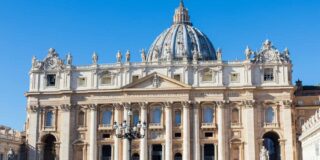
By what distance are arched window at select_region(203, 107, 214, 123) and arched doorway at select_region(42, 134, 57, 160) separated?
62.6ft

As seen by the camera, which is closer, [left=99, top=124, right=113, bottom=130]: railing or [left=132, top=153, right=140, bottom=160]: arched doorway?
[left=132, top=153, right=140, bottom=160]: arched doorway

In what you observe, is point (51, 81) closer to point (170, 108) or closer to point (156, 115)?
point (156, 115)

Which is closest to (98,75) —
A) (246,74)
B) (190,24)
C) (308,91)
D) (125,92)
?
(125,92)

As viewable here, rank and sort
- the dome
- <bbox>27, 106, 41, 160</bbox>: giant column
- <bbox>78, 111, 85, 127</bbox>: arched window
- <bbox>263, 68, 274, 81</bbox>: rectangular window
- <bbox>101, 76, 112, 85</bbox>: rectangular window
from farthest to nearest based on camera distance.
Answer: the dome < <bbox>101, 76, 112, 85</bbox>: rectangular window < <bbox>78, 111, 85, 127</bbox>: arched window < <bbox>27, 106, 41, 160</bbox>: giant column < <bbox>263, 68, 274, 81</bbox>: rectangular window

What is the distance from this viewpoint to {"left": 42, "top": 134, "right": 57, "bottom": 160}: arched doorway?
71688mm

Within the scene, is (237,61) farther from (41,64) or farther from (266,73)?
(41,64)

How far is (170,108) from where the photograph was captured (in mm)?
68250

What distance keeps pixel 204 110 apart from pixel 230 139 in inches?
186

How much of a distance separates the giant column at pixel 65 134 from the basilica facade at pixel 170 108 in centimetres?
12

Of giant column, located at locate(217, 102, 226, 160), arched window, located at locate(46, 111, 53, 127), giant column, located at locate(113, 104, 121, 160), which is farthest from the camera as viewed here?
arched window, located at locate(46, 111, 53, 127)

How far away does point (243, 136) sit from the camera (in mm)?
66875

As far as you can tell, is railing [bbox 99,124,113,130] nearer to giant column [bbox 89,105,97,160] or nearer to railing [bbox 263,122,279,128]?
giant column [bbox 89,105,97,160]

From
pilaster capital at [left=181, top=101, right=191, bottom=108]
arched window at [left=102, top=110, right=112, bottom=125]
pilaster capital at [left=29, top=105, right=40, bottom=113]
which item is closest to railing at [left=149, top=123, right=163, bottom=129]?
pilaster capital at [left=181, top=101, right=191, bottom=108]

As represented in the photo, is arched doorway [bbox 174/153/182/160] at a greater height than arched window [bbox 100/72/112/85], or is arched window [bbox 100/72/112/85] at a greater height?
arched window [bbox 100/72/112/85]
